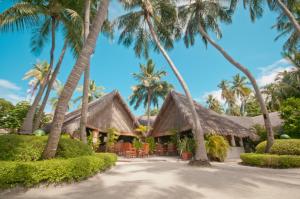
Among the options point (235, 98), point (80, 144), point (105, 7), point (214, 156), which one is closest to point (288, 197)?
point (80, 144)

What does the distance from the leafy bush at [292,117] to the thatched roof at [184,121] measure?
249cm

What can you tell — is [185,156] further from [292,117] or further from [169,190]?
[169,190]

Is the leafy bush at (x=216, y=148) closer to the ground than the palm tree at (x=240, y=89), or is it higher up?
closer to the ground

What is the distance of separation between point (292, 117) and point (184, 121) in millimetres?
7848

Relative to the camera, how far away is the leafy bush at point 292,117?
51.8 feet

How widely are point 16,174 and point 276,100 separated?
33.6 meters

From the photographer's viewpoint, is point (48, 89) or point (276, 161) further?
point (48, 89)

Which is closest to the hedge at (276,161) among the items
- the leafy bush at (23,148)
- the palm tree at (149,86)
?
the leafy bush at (23,148)

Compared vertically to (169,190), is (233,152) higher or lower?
higher

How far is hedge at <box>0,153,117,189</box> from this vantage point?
489 cm

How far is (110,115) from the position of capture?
19594 millimetres

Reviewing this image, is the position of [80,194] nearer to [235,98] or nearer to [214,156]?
[214,156]

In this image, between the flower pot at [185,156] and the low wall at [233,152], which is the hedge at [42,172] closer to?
the flower pot at [185,156]

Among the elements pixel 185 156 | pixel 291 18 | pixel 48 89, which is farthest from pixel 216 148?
pixel 48 89
